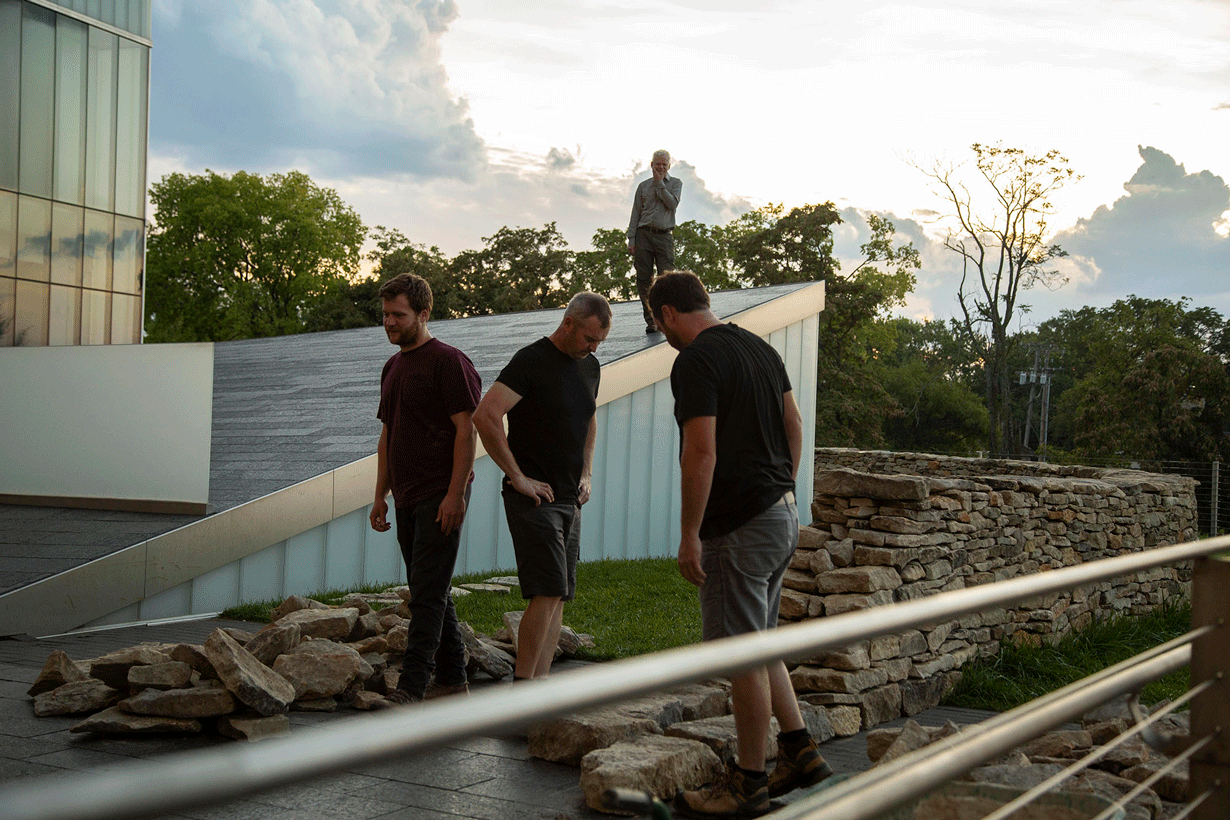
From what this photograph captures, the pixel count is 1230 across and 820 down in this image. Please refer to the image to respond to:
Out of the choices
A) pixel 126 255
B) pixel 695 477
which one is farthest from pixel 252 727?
pixel 126 255

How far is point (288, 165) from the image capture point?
204 ft

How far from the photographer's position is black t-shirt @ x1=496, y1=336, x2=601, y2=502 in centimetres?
479

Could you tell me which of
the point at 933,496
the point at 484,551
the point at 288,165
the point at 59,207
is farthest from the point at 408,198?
the point at 933,496

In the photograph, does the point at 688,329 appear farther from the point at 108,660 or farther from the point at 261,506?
the point at 261,506

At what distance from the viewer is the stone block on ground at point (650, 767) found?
3621mm

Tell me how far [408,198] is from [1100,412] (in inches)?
1776

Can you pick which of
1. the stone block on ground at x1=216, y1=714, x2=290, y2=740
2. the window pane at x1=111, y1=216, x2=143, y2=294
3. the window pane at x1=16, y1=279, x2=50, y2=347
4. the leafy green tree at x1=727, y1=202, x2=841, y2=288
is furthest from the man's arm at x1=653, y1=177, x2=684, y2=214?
the leafy green tree at x1=727, y1=202, x2=841, y2=288

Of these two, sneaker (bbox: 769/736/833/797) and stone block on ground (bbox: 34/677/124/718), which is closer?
sneaker (bbox: 769/736/833/797)

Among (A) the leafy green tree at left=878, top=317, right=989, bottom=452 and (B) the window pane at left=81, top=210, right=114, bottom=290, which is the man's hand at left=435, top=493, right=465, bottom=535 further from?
(A) the leafy green tree at left=878, top=317, right=989, bottom=452

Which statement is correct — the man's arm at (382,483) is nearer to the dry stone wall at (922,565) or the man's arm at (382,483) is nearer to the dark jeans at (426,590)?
the dark jeans at (426,590)

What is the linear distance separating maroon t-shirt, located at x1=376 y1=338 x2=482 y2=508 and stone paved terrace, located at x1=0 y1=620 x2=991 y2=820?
1170 millimetres

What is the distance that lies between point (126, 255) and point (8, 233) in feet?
10.6

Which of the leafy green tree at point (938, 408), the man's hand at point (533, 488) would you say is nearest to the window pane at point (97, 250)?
the man's hand at point (533, 488)

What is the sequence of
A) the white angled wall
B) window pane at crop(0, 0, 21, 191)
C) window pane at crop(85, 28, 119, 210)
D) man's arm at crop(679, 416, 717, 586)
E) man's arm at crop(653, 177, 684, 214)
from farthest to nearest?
window pane at crop(85, 28, 119, 210), window pane at crop(0, 0, 21, 191), man's arm at crop(653, 177, 684, 214), the white angled wall, man's arm at crop(679, 416, 717, 586)
